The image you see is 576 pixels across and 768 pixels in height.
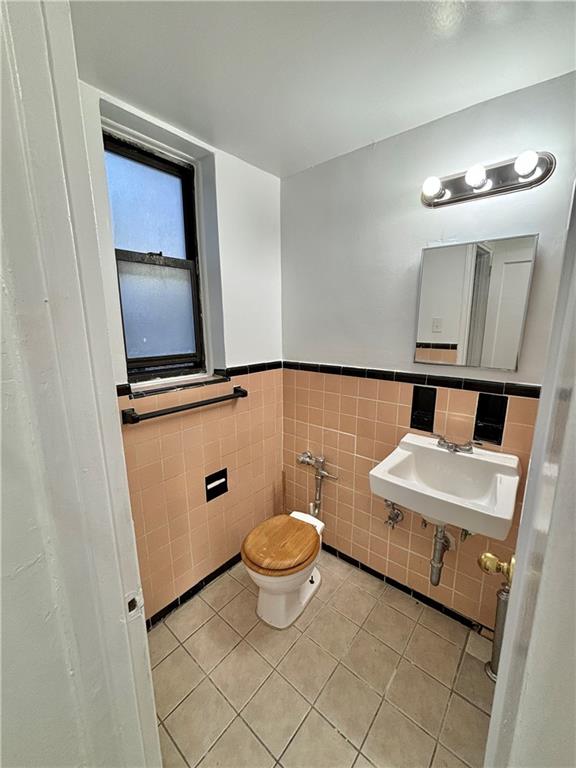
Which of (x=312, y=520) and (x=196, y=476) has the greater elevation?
(x=196, y=476)

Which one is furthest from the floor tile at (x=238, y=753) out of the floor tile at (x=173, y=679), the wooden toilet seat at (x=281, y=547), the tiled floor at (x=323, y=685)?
the wooden toilet seat at (x=281, y=547)

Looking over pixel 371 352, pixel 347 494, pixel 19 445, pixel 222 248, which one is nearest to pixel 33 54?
pixel 19 445

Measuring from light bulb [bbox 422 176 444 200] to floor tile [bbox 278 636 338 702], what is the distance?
2084mm

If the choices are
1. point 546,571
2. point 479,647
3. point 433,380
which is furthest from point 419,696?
point 546,571

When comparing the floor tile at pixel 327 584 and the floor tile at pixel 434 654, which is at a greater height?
the floor tile at pixel 327 584

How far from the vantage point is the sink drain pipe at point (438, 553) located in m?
1.36

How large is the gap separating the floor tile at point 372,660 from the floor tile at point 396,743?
10 centimetres

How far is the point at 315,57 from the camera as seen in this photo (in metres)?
0.96

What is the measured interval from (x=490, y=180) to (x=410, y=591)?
2.00 m

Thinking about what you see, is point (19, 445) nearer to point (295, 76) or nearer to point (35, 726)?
point (35, 726)

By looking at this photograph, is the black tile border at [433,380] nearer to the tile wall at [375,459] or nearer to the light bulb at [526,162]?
the tile wall at [375,459]

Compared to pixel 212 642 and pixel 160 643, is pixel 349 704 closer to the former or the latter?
pixel 212 642

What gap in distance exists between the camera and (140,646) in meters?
0.61

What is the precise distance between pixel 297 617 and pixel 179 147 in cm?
238
